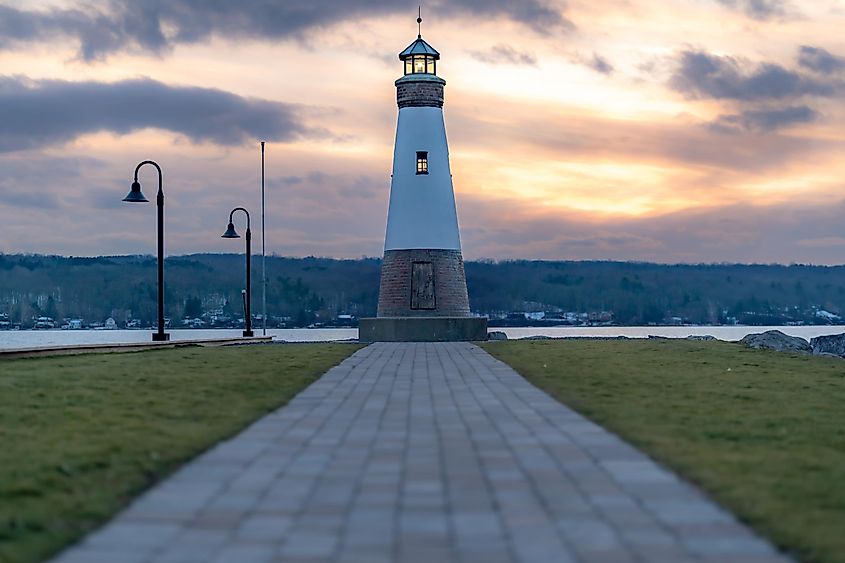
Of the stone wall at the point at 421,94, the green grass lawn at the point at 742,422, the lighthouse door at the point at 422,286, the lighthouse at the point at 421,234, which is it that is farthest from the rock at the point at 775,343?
the stone wall at the point at 421,94

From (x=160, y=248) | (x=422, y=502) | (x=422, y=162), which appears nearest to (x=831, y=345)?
(x=422, y=162)

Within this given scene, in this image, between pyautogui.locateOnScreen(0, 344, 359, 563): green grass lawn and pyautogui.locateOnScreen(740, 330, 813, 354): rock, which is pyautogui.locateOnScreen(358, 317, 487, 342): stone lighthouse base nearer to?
pyautogui.locateOnScreen(740, 330, 813, 354): rock

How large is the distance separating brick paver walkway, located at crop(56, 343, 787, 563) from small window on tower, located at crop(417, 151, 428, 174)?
95.7 ft

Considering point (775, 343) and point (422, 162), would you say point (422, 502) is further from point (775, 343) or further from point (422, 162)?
point (422, 162)

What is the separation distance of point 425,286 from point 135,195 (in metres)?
13.6

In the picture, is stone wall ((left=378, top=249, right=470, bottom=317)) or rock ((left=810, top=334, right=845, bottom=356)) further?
stone wall ((left=378, top=249, right=470, bottom=317))

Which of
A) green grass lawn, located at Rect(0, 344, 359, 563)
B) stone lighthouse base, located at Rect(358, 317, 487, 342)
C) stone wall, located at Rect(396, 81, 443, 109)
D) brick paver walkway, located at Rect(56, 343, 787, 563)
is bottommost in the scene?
brick paver walkway, located at Rect(56, 343, 787, 563)

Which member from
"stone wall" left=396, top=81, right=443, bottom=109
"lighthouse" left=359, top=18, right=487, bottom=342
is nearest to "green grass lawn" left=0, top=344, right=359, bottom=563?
"lighthouse" left=359, top=18, right=487, bottom=342

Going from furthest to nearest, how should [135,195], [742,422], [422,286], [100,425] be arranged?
[422,286] → [135,195] → [742,422] → [100,425]

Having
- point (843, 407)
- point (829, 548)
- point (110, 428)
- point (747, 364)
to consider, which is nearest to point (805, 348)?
point (747, 364)

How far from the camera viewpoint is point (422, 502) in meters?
7.43

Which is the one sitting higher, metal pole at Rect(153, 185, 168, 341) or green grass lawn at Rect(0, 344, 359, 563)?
metal pole at Rect(153, 185, 168, 341)

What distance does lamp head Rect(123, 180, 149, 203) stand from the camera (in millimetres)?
29297

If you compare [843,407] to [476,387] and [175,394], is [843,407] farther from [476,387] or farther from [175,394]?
[175,394]
